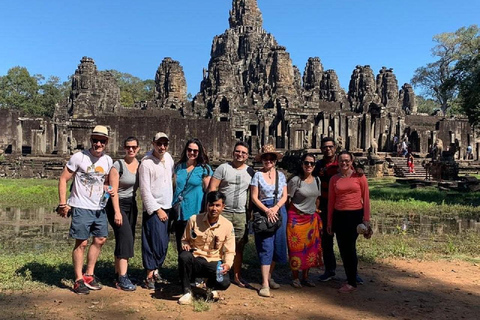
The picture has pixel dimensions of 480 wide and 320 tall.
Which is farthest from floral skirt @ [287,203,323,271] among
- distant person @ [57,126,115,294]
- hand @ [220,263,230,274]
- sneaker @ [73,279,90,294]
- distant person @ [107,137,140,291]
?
sneaker @ [73,279,90,294]

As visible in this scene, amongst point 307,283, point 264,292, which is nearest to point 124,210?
→ point 264,292

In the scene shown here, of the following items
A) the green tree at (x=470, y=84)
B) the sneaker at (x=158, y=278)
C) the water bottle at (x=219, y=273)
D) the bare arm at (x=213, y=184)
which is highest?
the green tree at (x=470, y=84)

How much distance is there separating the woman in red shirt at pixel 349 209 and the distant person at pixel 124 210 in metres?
2.31

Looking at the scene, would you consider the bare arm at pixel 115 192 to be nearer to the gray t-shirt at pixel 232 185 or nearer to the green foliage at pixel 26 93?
the gray t-shirt at pixel 232 185

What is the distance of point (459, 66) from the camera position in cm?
1498

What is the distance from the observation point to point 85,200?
4.80 meters

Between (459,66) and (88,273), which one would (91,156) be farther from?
(459,66)

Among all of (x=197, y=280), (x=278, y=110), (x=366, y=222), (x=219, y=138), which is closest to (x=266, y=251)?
(x=197, y=280)

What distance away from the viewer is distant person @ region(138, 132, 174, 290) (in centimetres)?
496

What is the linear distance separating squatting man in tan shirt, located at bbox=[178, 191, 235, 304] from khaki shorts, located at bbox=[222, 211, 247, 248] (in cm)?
31

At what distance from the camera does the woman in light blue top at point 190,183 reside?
514cm

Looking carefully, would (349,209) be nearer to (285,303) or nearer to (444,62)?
(285,303)

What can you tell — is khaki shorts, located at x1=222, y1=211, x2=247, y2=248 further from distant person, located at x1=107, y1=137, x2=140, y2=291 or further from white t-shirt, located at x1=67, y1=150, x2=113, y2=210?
white t-shirt, located at x1=67, y1=150, x2=113, y2=210

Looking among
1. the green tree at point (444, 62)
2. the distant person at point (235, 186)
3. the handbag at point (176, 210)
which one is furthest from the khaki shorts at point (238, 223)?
the green tree at point (444, 62)
